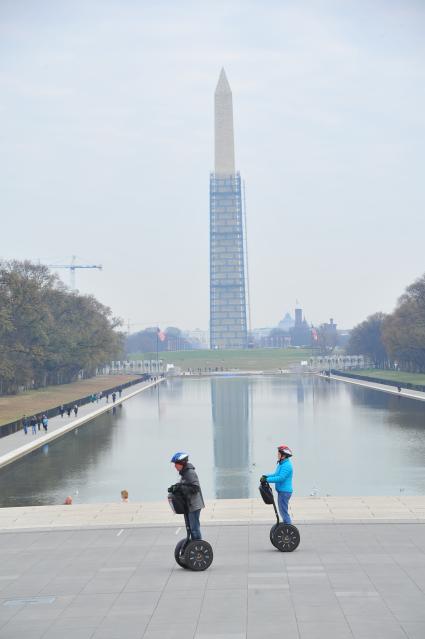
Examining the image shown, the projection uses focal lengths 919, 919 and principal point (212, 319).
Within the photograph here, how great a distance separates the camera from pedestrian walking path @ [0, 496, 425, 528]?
20.6 metres

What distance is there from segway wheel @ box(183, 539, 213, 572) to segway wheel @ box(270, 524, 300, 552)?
70.8 inches

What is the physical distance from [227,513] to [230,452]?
2277 cm

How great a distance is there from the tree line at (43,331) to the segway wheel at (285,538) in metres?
62.0

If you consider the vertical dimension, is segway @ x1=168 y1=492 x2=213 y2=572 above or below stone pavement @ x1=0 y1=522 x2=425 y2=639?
above

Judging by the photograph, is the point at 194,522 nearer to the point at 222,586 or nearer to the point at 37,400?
the point at 222,586

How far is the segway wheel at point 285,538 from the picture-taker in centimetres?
1630

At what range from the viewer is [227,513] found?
72.3 ft

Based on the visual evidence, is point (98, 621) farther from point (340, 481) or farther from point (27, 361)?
point (27, 361)

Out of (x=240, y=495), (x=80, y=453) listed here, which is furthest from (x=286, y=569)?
(x=80, y=453)

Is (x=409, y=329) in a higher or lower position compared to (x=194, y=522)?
higher

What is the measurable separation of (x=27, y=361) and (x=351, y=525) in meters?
78.4

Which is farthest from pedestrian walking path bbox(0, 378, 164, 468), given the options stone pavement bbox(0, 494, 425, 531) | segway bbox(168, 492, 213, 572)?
segway bbox(168, 492, 213, 572)

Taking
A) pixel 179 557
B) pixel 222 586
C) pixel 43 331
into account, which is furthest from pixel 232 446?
pixel 43 331

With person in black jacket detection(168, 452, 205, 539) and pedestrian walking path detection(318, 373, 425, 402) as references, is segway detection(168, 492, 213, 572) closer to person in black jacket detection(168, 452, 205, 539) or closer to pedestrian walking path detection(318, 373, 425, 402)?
person in black jacket detection(168, 452, 205, 539)
